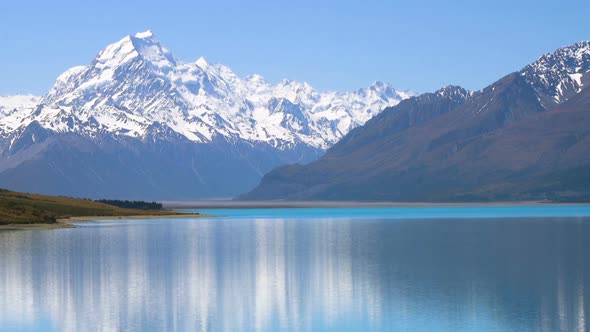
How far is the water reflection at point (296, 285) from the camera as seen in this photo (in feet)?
210

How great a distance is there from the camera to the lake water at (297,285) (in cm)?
6388

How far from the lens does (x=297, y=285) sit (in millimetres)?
82938

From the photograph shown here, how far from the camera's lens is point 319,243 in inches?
5325

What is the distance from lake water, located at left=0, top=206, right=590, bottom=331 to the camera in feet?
210

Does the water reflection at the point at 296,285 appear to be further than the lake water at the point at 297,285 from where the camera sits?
Yes

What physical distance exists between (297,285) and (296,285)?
0.33 ft

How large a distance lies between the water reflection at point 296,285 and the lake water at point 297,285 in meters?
0.11

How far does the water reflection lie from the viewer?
64062 millimetres

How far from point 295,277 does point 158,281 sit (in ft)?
37.6

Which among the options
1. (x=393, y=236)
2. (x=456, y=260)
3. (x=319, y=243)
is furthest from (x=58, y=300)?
A: (x=393, y=236)

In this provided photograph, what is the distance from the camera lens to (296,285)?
83.0 m

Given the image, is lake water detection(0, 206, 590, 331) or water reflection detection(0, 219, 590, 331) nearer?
lake water detection(0, 206, 590, 331)

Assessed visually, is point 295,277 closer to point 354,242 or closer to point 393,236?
point 354,242

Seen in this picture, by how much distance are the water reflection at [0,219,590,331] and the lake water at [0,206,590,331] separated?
113 mm
